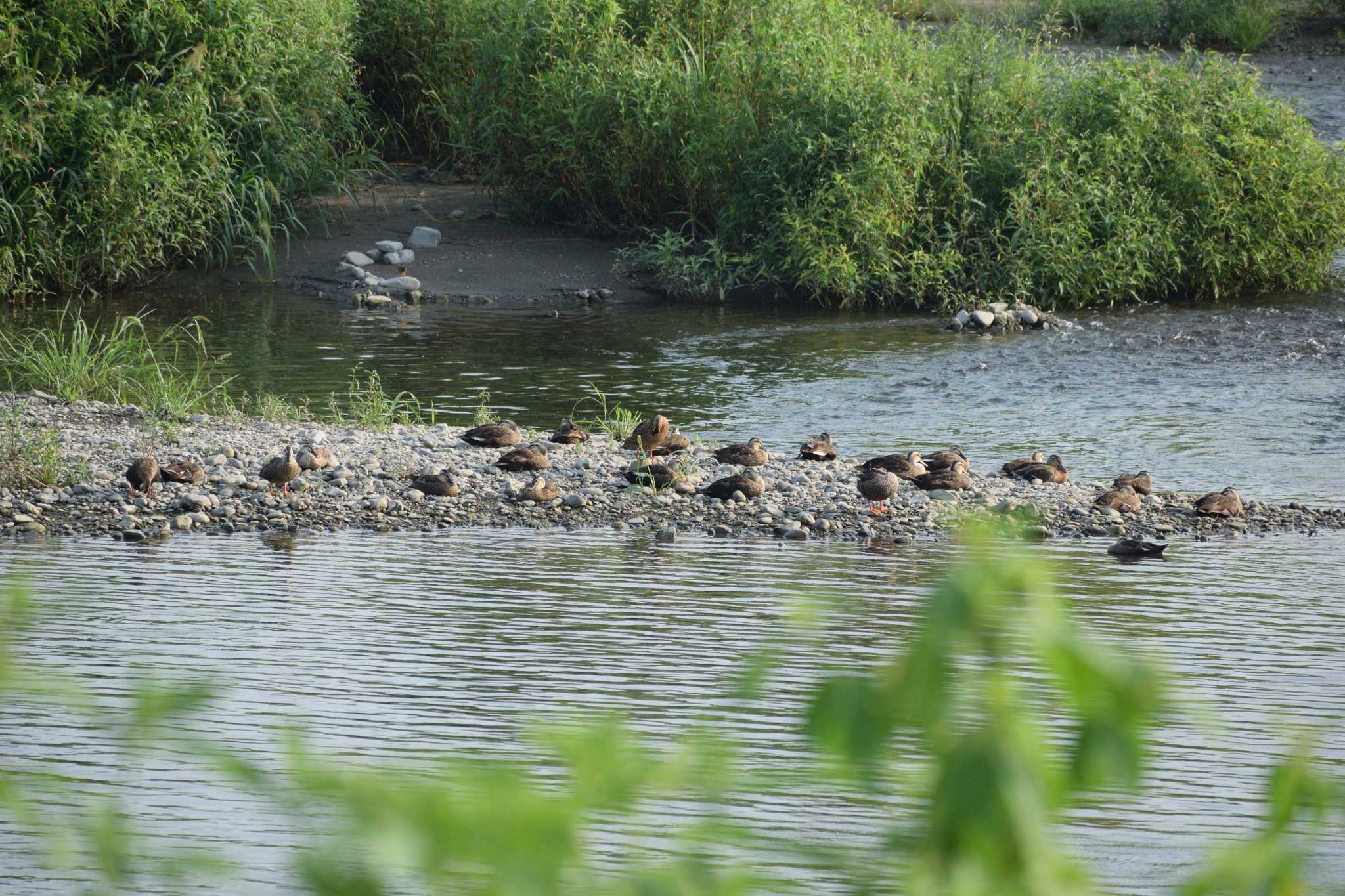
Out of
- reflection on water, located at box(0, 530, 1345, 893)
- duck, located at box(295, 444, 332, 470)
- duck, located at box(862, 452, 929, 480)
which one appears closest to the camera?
reflection on water, located at box(0, 530, 1345, 893)

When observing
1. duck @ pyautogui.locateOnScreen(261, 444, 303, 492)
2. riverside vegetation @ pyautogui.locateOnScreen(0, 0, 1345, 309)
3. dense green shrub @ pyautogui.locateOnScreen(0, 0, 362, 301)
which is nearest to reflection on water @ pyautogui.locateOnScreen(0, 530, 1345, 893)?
duck @ pyautogui.locateOnScreen(261, 444, 303, 492)

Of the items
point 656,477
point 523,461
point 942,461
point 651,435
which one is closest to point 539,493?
point 523,461

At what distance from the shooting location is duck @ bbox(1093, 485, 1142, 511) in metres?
6.56

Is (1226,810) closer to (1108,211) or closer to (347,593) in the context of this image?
(347,593)

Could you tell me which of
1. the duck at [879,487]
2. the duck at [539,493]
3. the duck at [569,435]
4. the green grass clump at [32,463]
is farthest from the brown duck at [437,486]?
the duck at [879,487]

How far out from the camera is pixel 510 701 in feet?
13.0

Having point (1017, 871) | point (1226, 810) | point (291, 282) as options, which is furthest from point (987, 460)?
point (291, 282)

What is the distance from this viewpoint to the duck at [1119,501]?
6.56m

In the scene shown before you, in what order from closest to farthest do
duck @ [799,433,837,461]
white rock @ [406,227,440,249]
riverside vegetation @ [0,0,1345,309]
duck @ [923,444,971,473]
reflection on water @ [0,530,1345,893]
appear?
reflection on water @ [0,530,1345,893], duck @ [923,444,971,473], duck @ [799,433,837,461], riverside vegetation @ [0,0,1345,309], white rock @ [406,227,440,249]

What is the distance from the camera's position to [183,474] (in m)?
6.41

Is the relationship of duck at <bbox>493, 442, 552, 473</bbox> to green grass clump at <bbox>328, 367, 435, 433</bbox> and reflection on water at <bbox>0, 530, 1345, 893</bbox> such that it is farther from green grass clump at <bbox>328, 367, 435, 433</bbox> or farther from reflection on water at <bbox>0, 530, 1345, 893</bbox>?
green grass clump at <bbox>328, 367, 435, 433</bbox>

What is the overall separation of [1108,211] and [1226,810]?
1084 cm

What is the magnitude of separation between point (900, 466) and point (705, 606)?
6.84 feet

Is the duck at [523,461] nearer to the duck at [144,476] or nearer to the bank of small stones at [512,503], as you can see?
the bank of small stones at [512,503]
